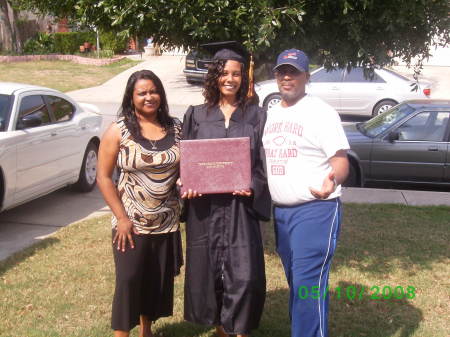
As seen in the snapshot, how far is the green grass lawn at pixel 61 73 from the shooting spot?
22016 mm

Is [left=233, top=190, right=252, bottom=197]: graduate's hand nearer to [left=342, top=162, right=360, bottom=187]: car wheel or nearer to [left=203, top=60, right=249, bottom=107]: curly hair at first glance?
[left=203, top=60, right=249, bottom=107]: curly hair

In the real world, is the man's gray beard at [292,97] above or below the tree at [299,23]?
below

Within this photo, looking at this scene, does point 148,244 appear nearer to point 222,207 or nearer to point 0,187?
point 222,207

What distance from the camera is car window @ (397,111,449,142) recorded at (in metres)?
8.76

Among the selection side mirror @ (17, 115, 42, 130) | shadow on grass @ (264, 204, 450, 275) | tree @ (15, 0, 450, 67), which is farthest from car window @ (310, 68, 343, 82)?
tree @ (15, 0, 450, 67)

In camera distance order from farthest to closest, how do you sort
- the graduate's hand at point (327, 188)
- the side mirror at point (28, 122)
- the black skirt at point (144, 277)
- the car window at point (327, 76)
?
the car window at point (327, 76) < the side mirror at point (28, 122) < the black skirt at point (144, 277) < the graduate's hand at point (327, 188)

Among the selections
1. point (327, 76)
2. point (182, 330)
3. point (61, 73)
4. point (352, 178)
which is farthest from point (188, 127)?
point (61, 73)

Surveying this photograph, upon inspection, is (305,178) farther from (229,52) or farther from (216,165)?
(229,52)

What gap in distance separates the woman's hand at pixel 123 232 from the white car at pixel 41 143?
3.18 m

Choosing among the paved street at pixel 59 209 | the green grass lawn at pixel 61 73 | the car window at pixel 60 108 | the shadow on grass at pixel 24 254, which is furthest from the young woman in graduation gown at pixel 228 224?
the green grass lawn at pixel 61 73

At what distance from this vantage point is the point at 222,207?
3.53 meters

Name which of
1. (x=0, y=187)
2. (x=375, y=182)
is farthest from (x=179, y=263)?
(x=375, y=182)

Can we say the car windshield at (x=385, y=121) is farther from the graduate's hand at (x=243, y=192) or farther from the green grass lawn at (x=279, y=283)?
the graduate's hand at (x=243, y=192)

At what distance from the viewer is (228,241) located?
3.52m
